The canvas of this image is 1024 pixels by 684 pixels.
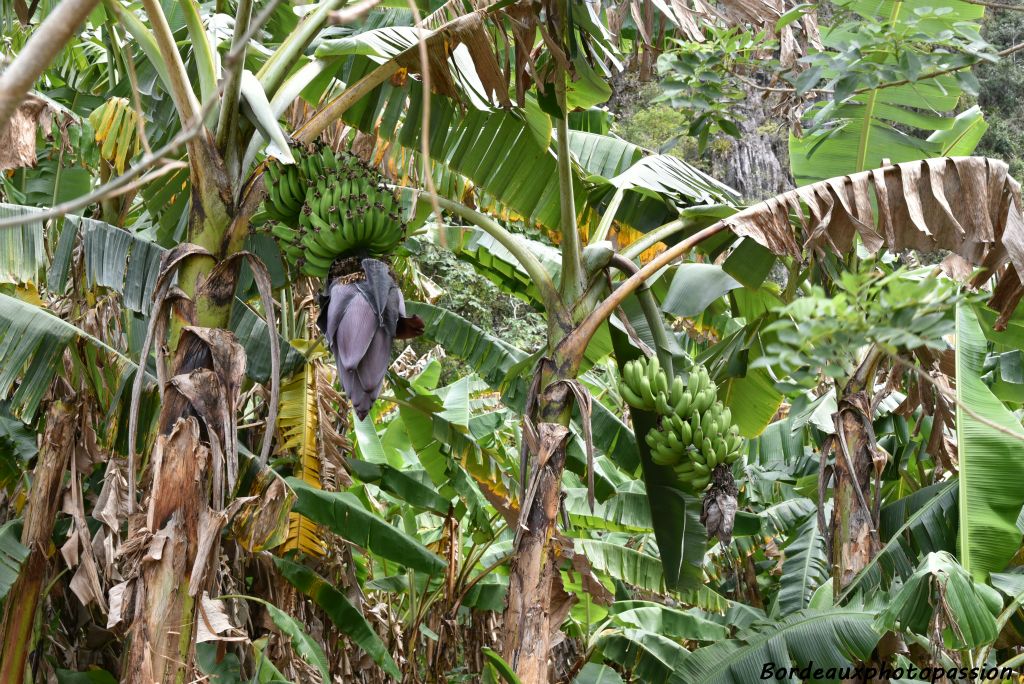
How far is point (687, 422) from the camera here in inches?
121

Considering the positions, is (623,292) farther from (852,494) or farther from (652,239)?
(852,494)

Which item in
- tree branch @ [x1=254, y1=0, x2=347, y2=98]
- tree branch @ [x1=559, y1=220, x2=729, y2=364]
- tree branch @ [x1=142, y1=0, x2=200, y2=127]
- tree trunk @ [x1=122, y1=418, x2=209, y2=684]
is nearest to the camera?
tree trunk @ [x1=122, y1=418, x2=209, y2=684]

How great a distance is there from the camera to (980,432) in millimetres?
3635

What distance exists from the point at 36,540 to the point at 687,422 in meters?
2.62

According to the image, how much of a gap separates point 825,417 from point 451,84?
10.5ft

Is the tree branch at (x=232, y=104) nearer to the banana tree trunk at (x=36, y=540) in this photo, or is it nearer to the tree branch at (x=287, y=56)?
the tree branch at (x=287, y=56)

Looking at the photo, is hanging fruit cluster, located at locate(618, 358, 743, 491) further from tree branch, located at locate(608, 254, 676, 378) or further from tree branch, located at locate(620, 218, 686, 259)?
tree branch, located at locate(620, 218, 686, 259)

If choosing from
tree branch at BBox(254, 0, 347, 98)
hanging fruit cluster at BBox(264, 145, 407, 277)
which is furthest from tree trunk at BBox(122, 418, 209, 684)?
tree branch at BBox(254, 0, 347, 98)

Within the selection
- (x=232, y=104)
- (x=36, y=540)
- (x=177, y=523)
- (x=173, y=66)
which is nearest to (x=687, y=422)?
(x=177, y=523)

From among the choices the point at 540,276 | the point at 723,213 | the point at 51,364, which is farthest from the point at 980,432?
the point at 51,364

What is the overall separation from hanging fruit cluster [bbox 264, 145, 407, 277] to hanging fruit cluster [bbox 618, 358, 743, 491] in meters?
1.05

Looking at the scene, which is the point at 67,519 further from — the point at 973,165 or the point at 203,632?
the point at 973,165

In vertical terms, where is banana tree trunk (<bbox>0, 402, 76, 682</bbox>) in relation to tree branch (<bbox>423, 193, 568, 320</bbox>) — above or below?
below

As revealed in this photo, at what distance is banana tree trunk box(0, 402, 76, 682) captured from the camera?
351cm
